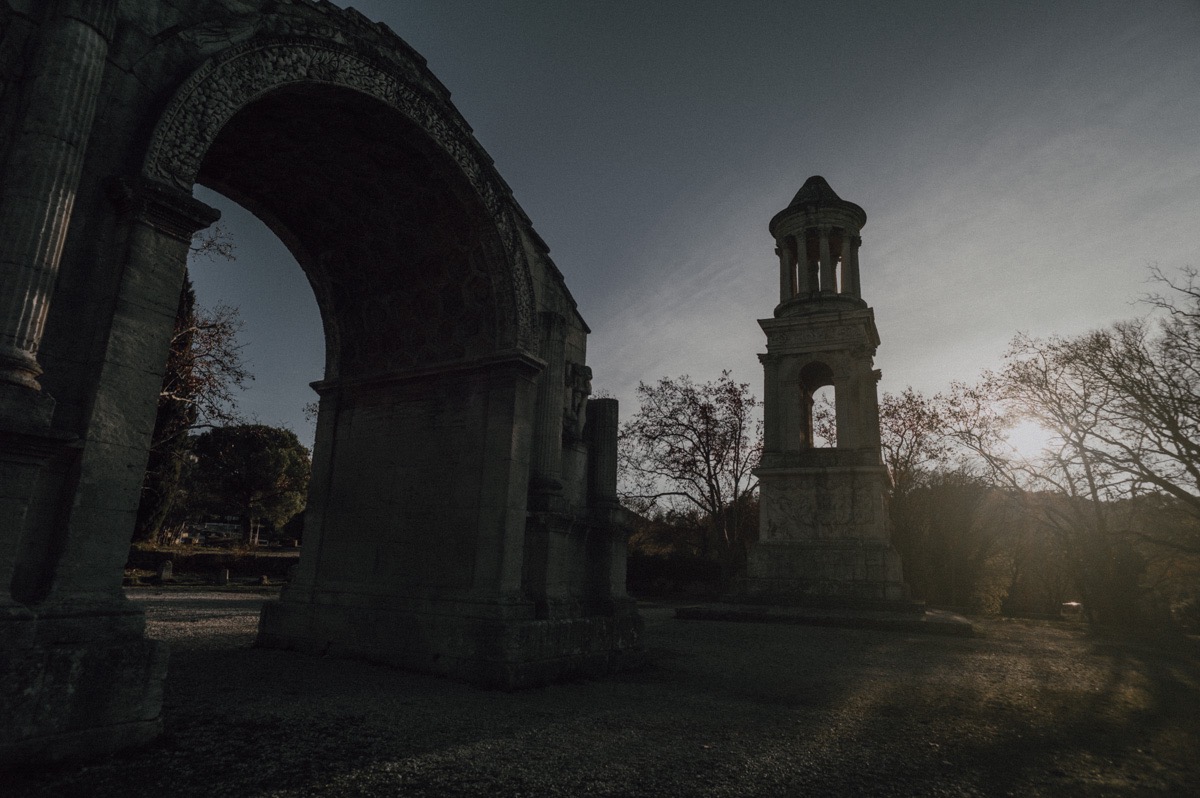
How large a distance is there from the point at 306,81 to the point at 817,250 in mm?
20230

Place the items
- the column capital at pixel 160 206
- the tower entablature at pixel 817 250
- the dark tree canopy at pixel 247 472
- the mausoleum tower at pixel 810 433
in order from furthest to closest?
the dark tree canopy at pixel 247 472
the tower entablature at pixel 817 250
the mausoleum tower at pixel 810 433
the column capital at pixel 160 206

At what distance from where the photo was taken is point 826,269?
22.2 meters

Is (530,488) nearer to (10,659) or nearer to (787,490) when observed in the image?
(10,659)

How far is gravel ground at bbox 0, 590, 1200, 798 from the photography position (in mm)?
3773

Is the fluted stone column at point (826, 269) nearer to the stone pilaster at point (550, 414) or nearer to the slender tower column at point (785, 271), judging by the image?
the slender tower column at point (785, 271)

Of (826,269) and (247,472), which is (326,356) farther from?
(247,472)

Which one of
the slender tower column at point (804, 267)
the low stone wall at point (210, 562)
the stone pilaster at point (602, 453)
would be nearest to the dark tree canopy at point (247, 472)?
the low stone wall at point (210, 562)

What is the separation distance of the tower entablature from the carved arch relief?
1529 centimetres

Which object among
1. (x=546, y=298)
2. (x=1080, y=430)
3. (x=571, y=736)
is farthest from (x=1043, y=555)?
(x=571, y=736)

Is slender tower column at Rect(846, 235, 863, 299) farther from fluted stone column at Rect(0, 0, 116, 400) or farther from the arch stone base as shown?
fluted stone column at Rect(0, 0, 116, 400)

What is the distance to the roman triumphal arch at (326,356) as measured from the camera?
394 centimetres

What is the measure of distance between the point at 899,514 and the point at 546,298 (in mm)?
24641

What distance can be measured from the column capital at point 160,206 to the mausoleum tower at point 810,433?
16921mm

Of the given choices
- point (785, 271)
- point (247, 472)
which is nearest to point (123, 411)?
point (785, 271)
